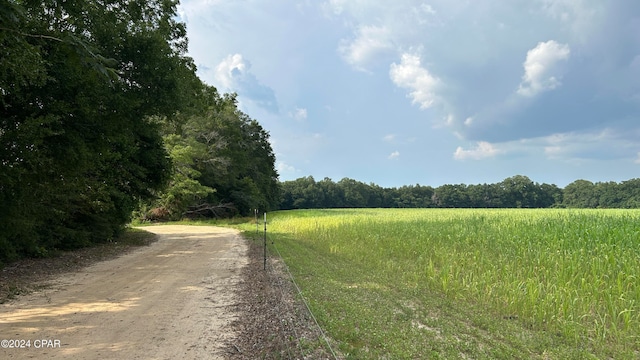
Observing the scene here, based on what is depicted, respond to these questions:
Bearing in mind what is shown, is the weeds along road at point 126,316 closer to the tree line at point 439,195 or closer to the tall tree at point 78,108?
the tall tree at point 78,108

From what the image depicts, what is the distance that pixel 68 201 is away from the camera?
1159 centimetres

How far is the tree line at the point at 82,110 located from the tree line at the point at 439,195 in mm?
70271

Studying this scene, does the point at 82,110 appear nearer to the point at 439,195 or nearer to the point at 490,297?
the point at 490,297

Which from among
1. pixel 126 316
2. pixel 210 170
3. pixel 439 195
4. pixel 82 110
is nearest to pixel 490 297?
pixel 126 316

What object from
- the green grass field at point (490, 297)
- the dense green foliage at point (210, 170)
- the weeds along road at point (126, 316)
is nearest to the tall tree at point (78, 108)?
the weeds along road at point (126, 316)

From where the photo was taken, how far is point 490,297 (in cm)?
655

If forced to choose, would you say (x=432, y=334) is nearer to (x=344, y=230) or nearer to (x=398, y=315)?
(x=398, y=315)

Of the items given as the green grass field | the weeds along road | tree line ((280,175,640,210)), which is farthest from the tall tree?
tree line ((280,175,640,210))

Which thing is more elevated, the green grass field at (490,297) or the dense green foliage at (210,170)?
the dense green foliage at (210,170)

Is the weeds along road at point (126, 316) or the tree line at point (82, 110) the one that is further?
the tree line at point (82, 110)

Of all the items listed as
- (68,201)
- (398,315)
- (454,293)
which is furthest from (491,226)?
(68,201)

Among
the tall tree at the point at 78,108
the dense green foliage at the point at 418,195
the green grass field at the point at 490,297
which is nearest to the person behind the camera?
the green grass field at the point at 490,297

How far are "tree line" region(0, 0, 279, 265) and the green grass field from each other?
6030mm

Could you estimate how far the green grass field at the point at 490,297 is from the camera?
4.54 m
